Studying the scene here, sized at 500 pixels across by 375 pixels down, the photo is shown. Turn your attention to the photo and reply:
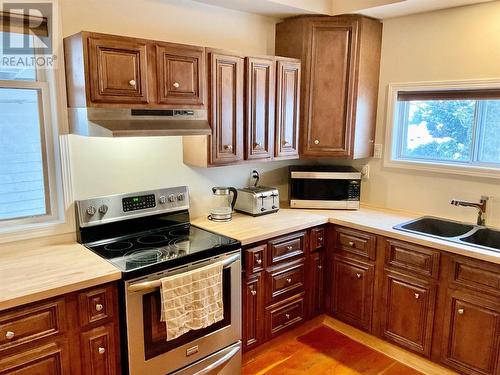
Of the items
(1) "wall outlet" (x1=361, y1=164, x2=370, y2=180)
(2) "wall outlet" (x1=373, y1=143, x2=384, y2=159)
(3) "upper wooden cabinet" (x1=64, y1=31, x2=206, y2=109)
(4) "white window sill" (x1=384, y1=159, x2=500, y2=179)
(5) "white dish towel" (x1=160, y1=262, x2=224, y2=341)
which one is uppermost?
(3) "upper wooden cabinet" (x1=64, y1=31, x2=206, y2=109)

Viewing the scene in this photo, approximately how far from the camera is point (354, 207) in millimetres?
3193

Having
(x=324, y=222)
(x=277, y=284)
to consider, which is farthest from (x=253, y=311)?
(x=324, y=222)

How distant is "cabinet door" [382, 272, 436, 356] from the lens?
8.28 feet

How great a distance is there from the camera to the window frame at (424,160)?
2.69 metres

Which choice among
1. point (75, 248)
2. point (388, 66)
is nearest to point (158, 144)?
point (75, 248)

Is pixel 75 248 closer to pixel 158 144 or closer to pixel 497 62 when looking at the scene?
pixel 158 144

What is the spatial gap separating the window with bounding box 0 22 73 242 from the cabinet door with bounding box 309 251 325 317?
5.67ft

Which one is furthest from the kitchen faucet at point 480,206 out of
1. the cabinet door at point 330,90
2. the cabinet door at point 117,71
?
the cabinet door at point 117,71

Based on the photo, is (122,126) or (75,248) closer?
(122,126)

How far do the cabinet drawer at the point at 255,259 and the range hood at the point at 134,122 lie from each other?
0.80 m

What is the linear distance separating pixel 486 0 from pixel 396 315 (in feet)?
7.06

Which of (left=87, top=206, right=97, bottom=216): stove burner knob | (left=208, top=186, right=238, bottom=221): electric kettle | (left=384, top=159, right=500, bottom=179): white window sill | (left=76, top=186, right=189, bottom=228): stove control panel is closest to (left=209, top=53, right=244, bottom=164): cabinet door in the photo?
(left=208, top=186, right=238, bottom=221): electric kettle

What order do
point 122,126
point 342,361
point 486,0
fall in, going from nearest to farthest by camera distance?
point 122,126
point 486,0
point 342,361

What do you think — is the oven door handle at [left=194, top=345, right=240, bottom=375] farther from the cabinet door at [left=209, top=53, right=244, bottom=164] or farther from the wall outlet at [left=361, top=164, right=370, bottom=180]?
the wall outlet at [left=361, top=164, right=370, bottom=180]
